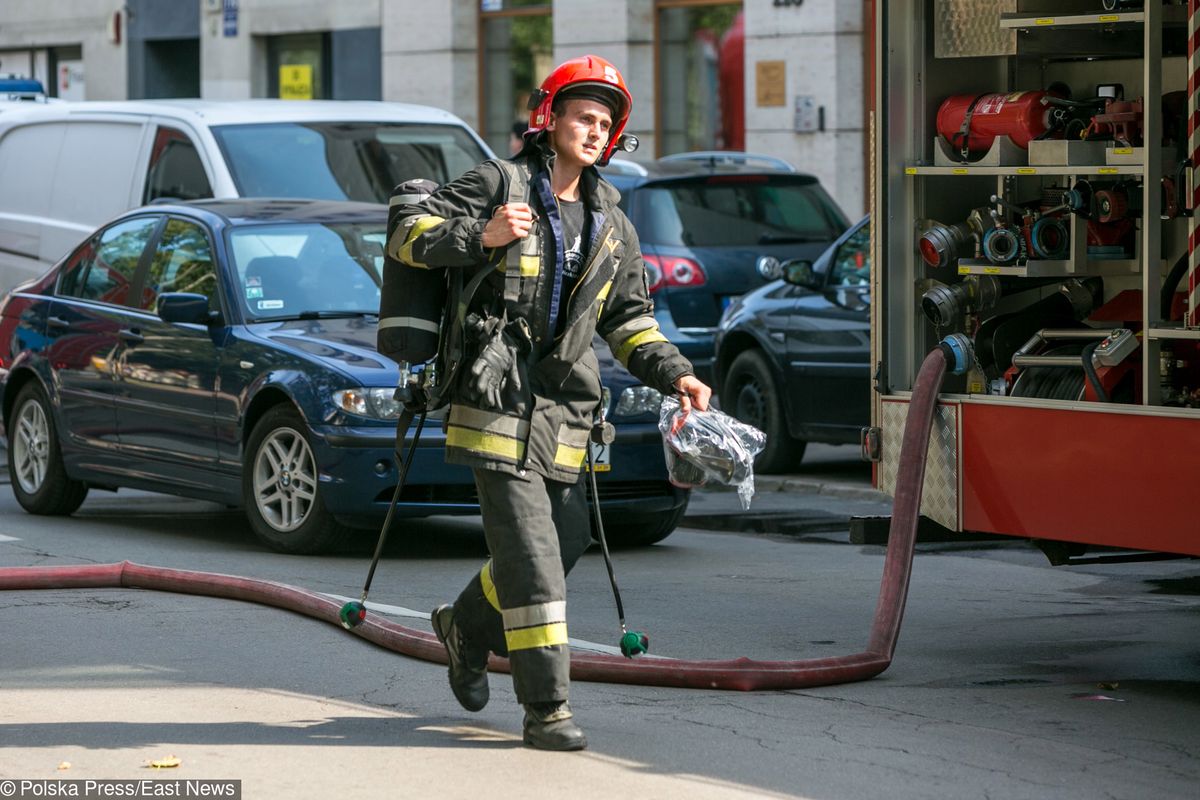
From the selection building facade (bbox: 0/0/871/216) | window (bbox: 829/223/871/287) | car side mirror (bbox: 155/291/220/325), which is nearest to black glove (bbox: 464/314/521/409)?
car side mirror (bbox: 155/291/220/325)

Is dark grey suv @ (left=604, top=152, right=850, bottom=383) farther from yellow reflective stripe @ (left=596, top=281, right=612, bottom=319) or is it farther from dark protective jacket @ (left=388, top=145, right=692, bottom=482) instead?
dark protective jacket @ (left=388, top=145, right=692, bottom=482)

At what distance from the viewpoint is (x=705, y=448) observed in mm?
6715

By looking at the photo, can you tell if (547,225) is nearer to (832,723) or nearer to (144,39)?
(832,723)

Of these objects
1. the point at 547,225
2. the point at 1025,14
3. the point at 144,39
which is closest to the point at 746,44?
the point at 144,39

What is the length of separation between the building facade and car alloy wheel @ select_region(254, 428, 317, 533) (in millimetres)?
12922

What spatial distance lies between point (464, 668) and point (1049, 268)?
261 centimetres

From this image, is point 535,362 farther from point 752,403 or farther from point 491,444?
point 752,403

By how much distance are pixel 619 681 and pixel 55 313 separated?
5570mm

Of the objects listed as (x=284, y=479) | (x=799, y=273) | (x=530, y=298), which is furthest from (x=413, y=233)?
(x=799, y=273)

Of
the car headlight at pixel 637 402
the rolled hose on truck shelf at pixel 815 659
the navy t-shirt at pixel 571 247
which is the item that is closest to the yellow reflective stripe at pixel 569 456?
the navy t-shirt at pixel 571 247

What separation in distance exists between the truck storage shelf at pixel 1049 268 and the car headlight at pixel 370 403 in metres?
2.87

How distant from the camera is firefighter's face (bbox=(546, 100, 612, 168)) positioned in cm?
621

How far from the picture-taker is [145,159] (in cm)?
1466

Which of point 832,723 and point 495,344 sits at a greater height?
point 495,344
